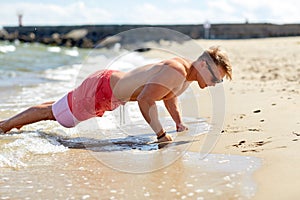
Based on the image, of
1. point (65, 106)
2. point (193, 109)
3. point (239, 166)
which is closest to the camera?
point (239, 166)

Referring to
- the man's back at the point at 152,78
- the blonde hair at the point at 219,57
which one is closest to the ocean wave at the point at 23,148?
the man's back at the point at 152,78

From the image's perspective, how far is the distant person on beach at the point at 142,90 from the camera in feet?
11.3

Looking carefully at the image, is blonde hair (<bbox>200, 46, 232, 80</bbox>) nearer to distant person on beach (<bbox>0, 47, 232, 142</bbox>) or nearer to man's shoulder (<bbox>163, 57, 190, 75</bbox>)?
distant person on beach (<bbox>0, 47, 232, 142</bbox>)

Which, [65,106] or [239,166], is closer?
[239,166]

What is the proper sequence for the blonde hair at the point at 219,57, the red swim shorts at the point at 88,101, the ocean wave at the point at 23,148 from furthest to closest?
1. the red swim shorts at the point at 88,101
2. the blonde hair at the point at 219,57
3. the ocean wave at the point at 23,148

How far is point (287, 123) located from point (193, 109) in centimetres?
153

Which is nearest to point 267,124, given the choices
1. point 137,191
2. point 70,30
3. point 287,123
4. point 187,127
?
point 287,123

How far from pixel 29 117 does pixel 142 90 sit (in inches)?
43.6

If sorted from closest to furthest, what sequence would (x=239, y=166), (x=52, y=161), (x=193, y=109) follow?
(x=239, y=166) → (x=52, y=161) → (x=193, y=109)

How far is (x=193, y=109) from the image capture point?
5062mm

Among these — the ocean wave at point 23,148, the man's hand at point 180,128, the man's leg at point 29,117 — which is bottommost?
the man's hand at point 180,128

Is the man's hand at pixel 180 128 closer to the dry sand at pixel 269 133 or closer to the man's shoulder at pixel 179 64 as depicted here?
the dry sand at pixel 269 133

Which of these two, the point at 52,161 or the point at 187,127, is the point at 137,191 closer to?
the point at 52,161

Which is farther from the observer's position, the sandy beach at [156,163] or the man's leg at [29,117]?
the man's leg at [29,117]
